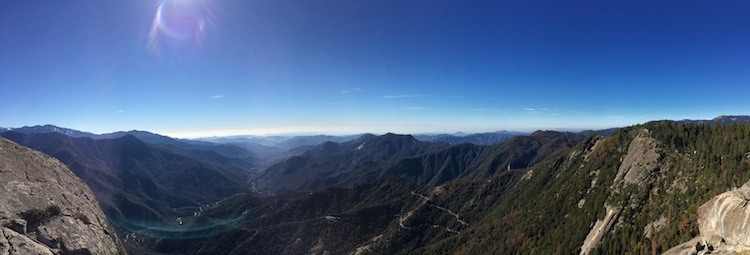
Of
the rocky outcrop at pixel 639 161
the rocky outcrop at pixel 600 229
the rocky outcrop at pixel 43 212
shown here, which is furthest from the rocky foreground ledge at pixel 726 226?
the rocky outcrop at pixel 43 212

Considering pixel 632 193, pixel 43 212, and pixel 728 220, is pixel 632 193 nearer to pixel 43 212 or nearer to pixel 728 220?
pixel 728 220

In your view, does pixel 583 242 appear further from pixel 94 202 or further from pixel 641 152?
pixel 94 202

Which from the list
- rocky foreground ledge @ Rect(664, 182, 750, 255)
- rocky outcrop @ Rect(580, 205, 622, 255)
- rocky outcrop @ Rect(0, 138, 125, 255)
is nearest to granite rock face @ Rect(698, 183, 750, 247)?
rocky foreground ledge @ Rect(664, 182, 750, 255)

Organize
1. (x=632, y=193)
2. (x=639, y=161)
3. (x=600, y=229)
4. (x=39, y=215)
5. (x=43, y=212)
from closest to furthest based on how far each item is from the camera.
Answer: (x=39, y=215)
(x=43, y=212)
(x=632, y=193)
(x=600, y=229)
(x=639, y=161)

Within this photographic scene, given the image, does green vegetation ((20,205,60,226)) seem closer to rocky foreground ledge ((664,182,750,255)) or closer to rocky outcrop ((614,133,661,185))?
rocky foreground ledge ((664,182,750,255))

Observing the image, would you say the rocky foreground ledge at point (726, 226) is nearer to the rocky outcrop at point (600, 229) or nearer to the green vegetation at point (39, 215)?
the rocky outcrop at point (600, 229)

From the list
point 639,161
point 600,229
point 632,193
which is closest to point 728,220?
point 632,193

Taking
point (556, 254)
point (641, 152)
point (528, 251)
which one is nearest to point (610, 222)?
point (556, 254)
